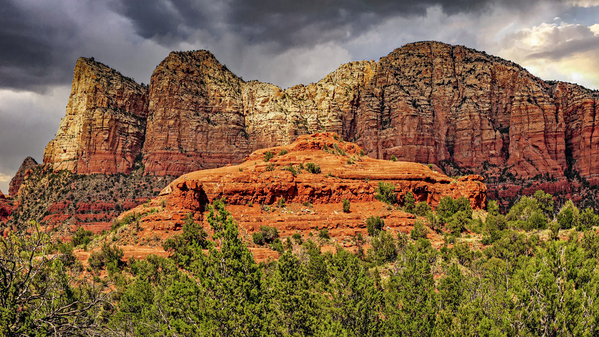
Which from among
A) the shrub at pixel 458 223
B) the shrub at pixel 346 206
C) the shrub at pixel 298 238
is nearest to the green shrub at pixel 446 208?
the shrub at pixel 458 223

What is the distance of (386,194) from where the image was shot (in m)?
47.7

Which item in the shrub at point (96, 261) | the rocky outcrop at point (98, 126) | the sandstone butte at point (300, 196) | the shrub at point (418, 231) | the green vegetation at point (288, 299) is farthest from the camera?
the rocky outcrop at point (98, 126)

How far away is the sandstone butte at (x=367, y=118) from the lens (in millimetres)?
95625

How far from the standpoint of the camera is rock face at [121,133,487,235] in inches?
1634

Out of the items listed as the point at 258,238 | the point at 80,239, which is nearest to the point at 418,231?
the point at 258,238

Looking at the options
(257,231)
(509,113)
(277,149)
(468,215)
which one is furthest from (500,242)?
(509,113)

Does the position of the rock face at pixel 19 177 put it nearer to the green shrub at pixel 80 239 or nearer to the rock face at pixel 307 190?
the green shrub at pixel 80 239

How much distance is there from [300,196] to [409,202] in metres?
14.8

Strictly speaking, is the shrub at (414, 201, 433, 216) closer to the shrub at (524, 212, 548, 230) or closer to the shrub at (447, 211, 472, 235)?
the shrub at (447, 211, 472, 235)

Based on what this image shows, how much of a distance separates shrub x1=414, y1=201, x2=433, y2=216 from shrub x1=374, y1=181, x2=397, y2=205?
3.06 metres

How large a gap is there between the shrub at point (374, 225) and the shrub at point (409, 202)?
6770mm

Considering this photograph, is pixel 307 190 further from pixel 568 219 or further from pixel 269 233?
pixel 568 219

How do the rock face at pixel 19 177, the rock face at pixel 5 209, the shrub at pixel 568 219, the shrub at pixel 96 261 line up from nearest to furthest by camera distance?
the shrub at pixel 96 261
the shrub at pixel 568 219
the rock face at pixel 5 209
the rock face at pixel 19 177

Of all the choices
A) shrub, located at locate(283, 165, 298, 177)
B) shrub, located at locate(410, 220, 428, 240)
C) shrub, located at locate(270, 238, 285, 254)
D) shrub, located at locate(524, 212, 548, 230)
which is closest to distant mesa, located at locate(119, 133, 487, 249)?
shrub, located at locate(283, 165, 298, 177)
